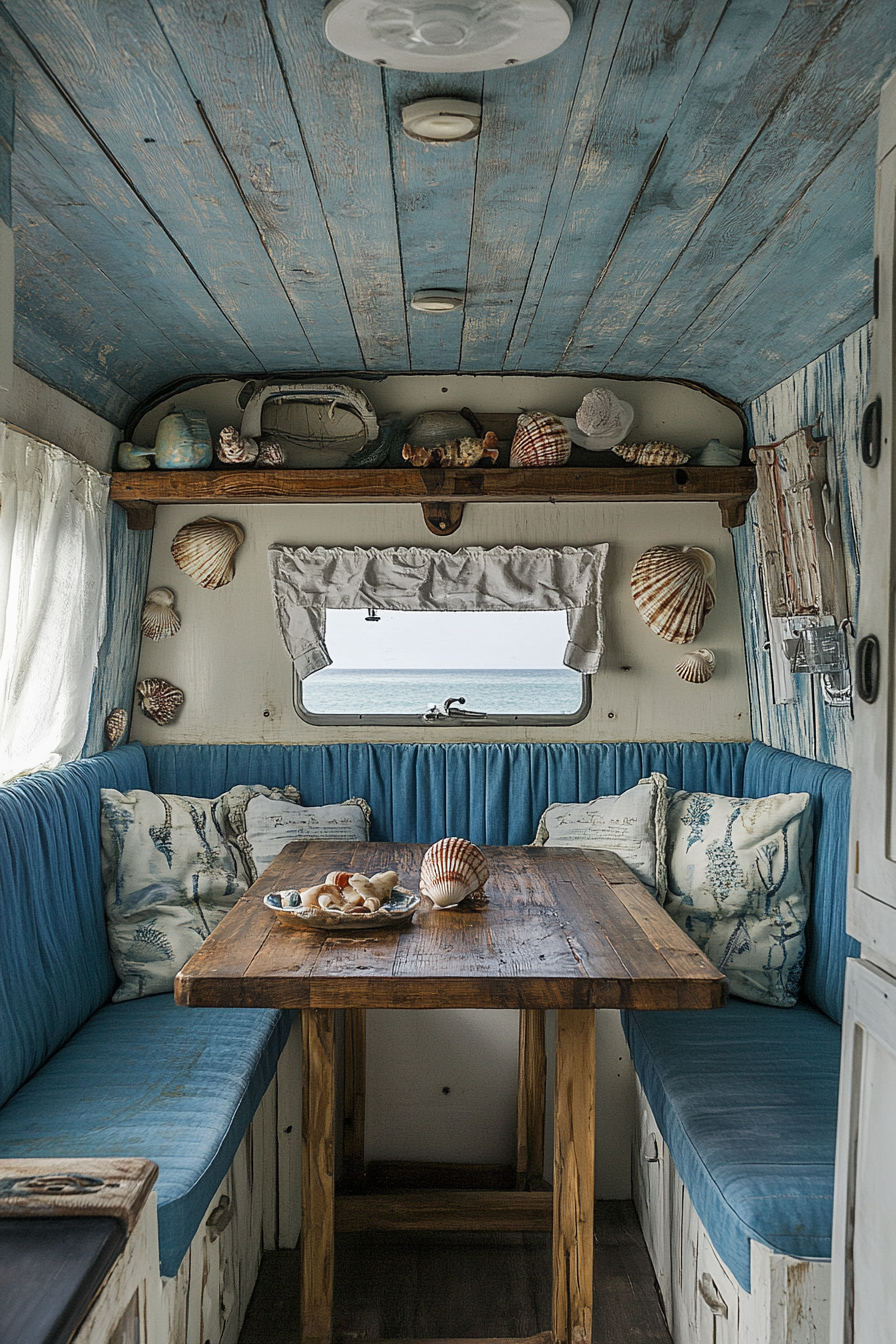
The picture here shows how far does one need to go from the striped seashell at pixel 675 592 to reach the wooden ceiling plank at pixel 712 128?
3.39ft

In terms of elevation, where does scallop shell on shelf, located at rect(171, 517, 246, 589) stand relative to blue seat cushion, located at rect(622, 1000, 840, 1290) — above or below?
above

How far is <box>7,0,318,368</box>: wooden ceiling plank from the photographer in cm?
143

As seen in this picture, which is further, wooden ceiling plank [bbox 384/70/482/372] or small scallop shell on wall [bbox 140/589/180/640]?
small scallop shell on wall [bbox 140/589/180/640]

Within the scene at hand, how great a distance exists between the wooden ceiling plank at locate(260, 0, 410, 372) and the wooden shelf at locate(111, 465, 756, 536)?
624mm

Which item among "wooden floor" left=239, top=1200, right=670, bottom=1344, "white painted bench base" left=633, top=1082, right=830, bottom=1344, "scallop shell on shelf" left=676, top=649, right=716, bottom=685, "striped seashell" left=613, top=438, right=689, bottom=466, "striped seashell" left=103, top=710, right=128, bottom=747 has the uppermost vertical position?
"striped seashell" left=613, top=438, right=689, bottom=466

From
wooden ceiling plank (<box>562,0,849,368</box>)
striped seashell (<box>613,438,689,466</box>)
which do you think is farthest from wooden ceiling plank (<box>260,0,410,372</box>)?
striped seashell (<box>613,438,689,466</box>)

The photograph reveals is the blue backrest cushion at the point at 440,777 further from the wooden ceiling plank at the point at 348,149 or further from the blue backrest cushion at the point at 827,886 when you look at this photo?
the wooden ceiling plank at the point at 348,149

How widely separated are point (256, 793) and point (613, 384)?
1.82 metres

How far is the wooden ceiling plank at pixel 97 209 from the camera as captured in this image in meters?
1.64

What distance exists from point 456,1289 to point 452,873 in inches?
42.5

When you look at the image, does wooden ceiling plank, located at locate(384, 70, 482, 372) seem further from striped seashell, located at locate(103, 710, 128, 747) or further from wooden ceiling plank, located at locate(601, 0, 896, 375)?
striped seashell, located at locate(103, 710, 128, 747)

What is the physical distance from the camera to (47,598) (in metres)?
2.73

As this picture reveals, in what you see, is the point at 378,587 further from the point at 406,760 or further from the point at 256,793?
the point at 256,793

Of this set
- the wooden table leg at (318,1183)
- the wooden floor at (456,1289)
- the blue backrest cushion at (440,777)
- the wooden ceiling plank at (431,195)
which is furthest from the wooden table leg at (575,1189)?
the wooden ceiling plank at (431,195)
